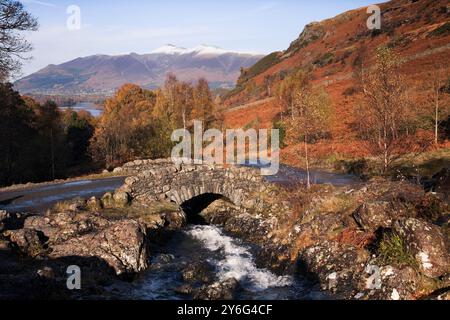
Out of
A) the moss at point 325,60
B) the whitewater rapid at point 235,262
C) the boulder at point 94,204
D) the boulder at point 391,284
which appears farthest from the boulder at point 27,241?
the moss at point 325,60

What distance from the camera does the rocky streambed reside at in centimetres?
1436

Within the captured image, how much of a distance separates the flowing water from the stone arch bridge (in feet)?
9.62

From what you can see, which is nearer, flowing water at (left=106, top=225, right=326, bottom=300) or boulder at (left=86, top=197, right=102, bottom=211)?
flowing water at (left=106, top=225, right=326, bottom=300)

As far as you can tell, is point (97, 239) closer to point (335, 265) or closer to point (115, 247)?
point (115, 247)

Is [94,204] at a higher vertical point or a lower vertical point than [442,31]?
lower

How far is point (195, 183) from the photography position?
90.7 ft

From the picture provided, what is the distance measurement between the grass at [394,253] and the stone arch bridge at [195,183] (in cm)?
1122

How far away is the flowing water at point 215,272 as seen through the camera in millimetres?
16328

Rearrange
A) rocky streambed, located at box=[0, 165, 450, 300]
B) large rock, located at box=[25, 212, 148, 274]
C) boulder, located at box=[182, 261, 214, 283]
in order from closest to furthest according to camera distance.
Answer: rocky streambed, located at box=[0, 165, 450, 300] → boulder, located at box=[182, 261, 214, 283] → large rock, located at box=[25, 212, 148, 274]

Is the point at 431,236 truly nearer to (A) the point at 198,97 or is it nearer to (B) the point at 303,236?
(B) the point at 303,236

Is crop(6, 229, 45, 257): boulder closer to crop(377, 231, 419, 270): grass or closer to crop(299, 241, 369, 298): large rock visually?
crop(299, 241, 369, 298): large rock

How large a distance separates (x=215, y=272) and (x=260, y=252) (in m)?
2.85

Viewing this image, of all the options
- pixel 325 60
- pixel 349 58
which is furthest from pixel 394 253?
pixel 325 60

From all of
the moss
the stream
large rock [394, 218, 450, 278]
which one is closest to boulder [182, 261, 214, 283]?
the stream
